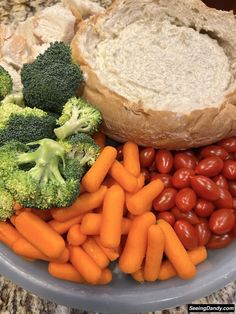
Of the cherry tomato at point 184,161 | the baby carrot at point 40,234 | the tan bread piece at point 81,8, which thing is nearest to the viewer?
the baby carrot at point 40,234

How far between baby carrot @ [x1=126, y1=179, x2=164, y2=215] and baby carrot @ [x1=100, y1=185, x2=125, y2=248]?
0.03 meters

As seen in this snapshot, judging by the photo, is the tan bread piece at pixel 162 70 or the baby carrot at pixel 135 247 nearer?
the baby carrot at pixel 135 247

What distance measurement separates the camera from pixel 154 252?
1135mm

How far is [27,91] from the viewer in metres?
1.35

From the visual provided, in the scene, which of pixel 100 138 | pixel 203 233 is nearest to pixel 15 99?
pixel 100 138

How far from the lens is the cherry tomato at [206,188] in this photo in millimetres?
1205

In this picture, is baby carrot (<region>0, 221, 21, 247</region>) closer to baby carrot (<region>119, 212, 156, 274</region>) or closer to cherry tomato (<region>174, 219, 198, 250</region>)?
baby carrot (<region>119, 212, 156, 274</region>)

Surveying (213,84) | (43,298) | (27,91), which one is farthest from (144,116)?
(43,298)

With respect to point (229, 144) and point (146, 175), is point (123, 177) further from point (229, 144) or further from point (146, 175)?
point (229, 144)

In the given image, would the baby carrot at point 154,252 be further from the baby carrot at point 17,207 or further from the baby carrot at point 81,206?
the baby carrot at point 17,207

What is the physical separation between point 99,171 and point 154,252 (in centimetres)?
26

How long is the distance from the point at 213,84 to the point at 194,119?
17 centimetres

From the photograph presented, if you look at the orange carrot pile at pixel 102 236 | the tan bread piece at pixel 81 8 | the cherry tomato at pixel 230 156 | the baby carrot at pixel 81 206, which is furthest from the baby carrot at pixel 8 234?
the tan bread piece at pixel 81 8

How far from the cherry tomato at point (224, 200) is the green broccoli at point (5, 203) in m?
0.58
